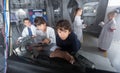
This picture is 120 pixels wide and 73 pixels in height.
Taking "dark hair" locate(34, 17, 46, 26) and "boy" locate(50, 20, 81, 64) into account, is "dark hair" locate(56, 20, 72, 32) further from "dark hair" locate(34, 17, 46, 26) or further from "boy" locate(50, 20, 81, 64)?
"dark hair" locate(34, 17, 46, 26)

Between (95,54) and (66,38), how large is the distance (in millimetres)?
230

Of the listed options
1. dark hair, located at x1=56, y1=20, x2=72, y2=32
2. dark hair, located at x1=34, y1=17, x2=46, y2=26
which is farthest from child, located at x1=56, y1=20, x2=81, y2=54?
dark hair, located at x1=34, y1=17, x2=46, y2=26

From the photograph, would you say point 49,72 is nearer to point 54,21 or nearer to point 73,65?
point 73,65

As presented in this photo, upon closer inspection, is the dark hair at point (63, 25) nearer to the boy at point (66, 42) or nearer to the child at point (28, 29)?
the boy at point (66, 42)

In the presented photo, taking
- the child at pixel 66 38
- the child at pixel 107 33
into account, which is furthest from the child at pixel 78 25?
the child at pixel 107 33

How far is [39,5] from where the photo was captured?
1.37m

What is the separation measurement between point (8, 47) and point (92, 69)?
0.66m

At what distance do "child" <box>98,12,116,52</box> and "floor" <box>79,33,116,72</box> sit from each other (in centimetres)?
3

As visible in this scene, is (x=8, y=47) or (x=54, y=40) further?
(x=8, y=47)

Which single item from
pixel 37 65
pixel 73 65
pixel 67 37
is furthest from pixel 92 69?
pixel 37 65

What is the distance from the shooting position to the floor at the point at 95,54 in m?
1.27

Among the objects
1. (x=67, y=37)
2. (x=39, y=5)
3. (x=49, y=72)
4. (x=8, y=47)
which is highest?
(x=39, y=5)

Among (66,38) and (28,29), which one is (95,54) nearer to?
(66,38)

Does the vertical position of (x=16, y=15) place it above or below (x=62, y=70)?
above
